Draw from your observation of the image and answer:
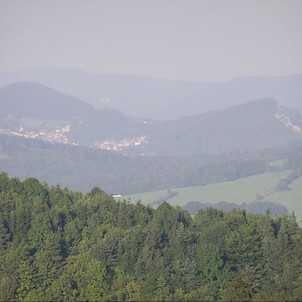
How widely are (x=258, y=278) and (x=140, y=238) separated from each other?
14.5 ft


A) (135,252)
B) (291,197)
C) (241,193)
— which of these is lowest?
(135,252)

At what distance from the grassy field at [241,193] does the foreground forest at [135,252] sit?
4471 centimetres

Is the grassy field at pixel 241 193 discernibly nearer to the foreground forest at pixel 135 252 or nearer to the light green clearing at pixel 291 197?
the light green clearing at pixel 291 197

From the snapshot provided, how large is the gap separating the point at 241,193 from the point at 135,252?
209 ft

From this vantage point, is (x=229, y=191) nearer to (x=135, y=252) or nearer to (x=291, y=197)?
(x=291, y=197)

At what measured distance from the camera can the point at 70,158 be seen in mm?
155250

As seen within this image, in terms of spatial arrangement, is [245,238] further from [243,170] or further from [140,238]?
[243,170]

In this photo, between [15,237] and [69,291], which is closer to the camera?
[69,291]

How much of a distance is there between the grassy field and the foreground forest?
44.7m

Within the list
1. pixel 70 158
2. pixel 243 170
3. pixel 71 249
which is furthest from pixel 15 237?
pixel 70 158

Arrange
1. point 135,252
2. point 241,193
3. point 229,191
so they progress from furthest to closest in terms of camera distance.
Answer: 1. point 229,191
2. point 241,193
3. point 135,252

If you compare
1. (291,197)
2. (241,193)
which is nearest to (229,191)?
(241,193)

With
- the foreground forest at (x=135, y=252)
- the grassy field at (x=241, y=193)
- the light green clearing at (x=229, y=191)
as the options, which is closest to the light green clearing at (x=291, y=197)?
the grassy field at (x=241, y=193)

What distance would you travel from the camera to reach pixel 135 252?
34.2 m
